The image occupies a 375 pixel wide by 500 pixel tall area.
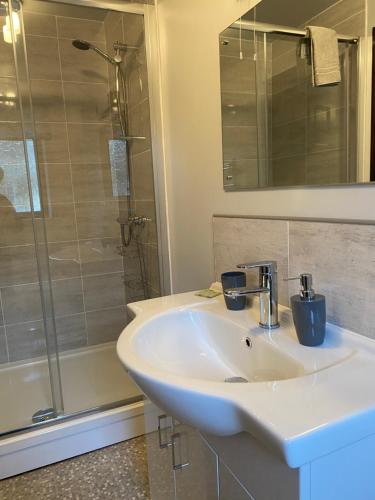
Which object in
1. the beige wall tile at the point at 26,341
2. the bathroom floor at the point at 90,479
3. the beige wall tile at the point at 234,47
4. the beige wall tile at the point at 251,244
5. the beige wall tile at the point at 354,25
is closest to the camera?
the beige wall tile at the point at 354,25

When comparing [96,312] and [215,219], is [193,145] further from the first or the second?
[96,312]

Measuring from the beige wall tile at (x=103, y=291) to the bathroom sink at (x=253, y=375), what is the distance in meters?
Result: 1.40

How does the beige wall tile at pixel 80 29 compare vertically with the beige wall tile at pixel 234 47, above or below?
above

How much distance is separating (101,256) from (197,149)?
1273mm

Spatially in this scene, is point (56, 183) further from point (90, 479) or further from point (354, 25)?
point (354, 25)

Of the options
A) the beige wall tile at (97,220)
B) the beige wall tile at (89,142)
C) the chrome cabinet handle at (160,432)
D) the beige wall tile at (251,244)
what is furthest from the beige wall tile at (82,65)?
the chrome cabinet handle at (160,432)

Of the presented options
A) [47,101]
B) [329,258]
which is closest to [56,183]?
[47,101]

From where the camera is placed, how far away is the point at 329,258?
885 mm

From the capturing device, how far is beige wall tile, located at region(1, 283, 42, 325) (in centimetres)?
234

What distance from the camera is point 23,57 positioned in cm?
199

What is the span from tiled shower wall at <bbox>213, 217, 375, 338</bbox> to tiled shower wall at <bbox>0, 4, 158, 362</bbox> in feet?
3.55

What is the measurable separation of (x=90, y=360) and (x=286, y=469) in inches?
82.0

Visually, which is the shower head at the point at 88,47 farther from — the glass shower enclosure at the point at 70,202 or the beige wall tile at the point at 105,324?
the beige wall tile at the point at 105,324

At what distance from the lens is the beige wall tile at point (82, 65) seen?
7.47ft
